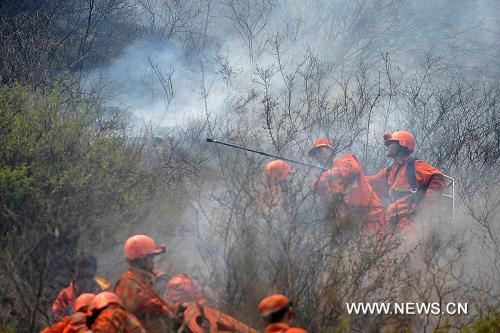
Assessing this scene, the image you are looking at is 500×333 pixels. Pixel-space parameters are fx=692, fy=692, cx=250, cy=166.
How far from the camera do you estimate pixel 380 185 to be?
9102mm

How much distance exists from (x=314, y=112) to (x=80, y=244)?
6.67 meters

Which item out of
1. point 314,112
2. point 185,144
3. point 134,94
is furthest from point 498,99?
point 134,94

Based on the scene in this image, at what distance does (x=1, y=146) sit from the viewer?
7691 millimetres

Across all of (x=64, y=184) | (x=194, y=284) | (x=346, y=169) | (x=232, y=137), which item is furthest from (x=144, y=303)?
(x=232, y=137)

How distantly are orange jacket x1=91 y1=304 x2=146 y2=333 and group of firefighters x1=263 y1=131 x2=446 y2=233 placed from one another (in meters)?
2.40

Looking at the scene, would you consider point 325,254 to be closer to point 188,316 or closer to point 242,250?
point 242,250

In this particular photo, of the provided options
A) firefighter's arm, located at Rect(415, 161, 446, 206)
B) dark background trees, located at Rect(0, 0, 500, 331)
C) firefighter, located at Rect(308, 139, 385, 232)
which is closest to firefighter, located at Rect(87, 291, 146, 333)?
dark background trees, located at Rect(0, 0, 500, 331)

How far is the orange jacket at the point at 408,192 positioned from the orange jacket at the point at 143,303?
11.4ft

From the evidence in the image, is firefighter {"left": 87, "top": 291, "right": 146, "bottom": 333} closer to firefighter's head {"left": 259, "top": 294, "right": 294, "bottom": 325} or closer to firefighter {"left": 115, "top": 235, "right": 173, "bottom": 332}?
firefighter {"left": 115, "top": 235, "right": 173, "bottom": 332}

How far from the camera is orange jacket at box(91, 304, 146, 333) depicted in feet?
16.1

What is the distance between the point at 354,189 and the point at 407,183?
32.7 inches

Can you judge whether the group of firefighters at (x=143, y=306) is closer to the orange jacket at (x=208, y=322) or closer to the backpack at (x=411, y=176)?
the orange jacket at (x=208, y=322)

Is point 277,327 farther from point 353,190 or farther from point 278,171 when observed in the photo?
point 353,190

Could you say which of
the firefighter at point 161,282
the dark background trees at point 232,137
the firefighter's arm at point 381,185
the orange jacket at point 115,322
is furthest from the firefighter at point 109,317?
the firefighter's arm at point 381,185
